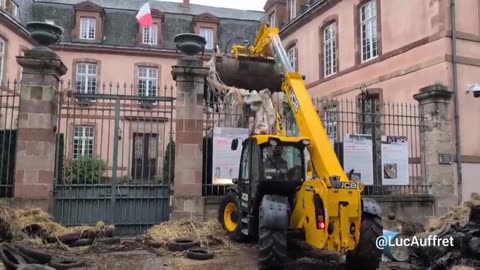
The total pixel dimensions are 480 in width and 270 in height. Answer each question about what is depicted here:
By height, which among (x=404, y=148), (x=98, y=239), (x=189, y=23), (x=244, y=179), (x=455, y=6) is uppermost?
(x=189, y=23)

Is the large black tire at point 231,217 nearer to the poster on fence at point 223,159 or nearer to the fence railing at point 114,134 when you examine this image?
the poster on fence at point 223,159

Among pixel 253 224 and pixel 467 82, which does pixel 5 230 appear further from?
pixel 467 82

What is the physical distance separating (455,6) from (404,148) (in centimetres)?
558

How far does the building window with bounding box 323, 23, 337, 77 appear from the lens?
19344 millimetres

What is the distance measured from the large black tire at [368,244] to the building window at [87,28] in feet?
78.7

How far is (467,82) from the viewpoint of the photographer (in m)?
13.3

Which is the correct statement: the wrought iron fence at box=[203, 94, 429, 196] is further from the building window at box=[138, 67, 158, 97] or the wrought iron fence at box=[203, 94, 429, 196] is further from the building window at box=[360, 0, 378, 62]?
the building window at box=[138, 67, 158, 97]

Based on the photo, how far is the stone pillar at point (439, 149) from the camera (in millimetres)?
10906

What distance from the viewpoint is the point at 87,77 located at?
26.0m

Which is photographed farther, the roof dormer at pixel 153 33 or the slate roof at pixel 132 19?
the roof dormer at pixel 153 33

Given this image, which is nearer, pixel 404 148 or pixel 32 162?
pixel 32 162

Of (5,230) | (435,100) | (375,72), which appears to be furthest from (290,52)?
(5,230)

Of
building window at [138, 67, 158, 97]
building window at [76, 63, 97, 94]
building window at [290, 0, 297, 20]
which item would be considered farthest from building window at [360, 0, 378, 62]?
building window at [76, 63, 97, 94]

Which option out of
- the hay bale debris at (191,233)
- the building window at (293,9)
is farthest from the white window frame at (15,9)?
the hay bale debris at (191,233)
